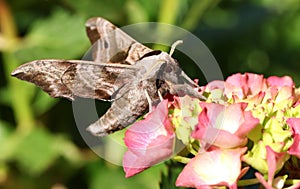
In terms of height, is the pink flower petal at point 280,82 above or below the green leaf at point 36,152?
above

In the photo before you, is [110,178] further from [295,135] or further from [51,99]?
[295,135]

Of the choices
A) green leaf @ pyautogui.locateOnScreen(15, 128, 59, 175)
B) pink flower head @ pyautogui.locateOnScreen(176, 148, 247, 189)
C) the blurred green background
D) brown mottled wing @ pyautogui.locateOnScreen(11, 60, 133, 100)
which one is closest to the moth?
brown mottled wing @ pyautogui.locateOnScreen(11, 60, 133, 100)

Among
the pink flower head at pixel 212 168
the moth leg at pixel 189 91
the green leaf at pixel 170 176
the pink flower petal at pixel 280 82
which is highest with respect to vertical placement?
the moth leg at pixel 189 91

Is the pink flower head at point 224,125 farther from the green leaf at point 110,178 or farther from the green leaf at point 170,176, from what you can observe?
the green leaf at point 110,178

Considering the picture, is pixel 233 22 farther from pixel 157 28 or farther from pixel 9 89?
pixel 9 89

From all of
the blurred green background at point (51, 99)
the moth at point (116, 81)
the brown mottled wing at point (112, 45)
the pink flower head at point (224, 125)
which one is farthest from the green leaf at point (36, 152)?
the pink flower head at point (224, 125)

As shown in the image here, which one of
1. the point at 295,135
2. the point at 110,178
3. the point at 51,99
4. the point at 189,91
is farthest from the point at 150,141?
the point at 51,99
